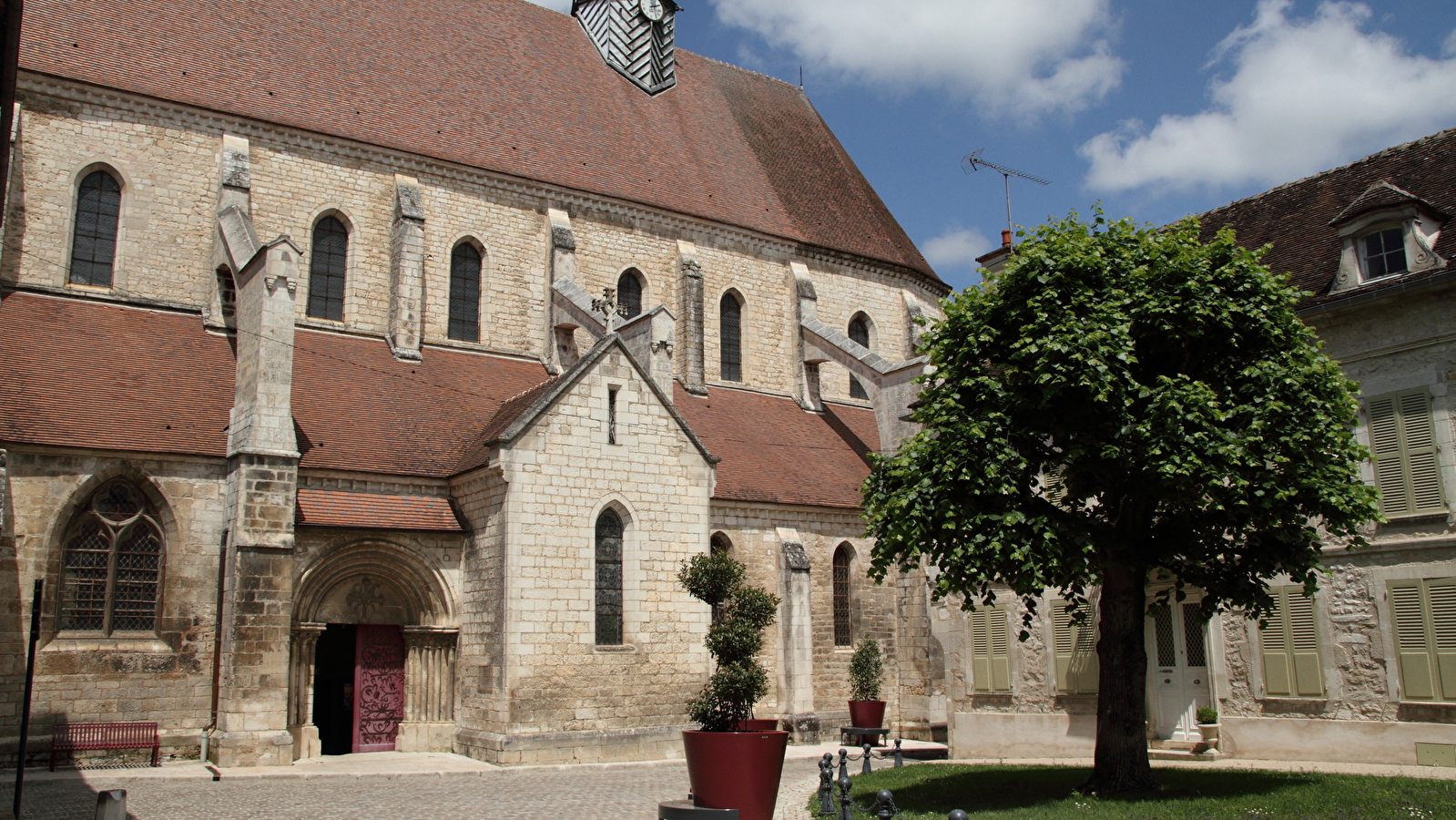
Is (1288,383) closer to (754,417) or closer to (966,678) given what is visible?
(966,678)

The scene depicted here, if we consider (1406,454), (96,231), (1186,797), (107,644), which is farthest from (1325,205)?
(96,231)

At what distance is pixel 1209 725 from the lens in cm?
1577

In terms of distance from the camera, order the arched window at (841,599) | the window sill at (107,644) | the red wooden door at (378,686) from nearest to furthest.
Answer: the window sill at (107,644)
the red wooden door at (378,686)
the arched window at (841,599)

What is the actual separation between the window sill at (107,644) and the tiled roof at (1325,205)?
675 inches

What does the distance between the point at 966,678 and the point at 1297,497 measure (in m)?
7.53

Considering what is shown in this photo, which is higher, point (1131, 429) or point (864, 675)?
point (1131, 429)

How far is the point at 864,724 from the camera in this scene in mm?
21219

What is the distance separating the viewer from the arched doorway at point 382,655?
17625mm

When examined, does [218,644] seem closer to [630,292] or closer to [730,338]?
[630,292]

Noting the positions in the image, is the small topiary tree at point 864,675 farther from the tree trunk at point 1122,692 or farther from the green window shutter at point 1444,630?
the green window shutter at point 1444,630

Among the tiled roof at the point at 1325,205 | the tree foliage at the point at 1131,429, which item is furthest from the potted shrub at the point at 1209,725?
the tiled roof at the point at 1325,205

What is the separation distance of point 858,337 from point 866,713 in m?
10.8

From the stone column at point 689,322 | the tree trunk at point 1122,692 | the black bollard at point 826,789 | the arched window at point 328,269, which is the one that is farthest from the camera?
the stone column at point 689,322

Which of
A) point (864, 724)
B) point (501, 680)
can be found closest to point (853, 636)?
point (864, 724)
